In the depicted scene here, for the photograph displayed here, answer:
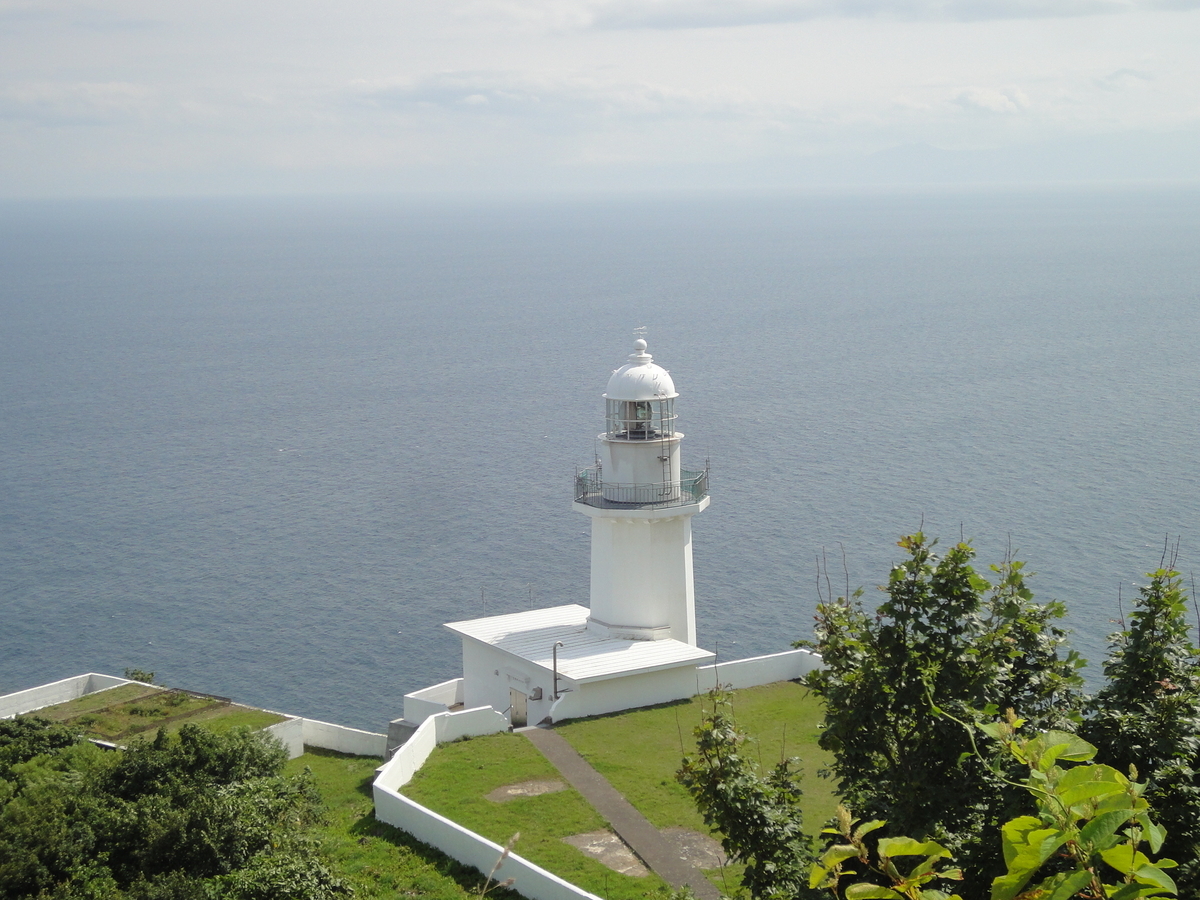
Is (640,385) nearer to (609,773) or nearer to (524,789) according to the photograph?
(609,773)

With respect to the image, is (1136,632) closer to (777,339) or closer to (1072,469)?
(1072,469)

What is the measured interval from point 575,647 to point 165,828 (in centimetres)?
1195

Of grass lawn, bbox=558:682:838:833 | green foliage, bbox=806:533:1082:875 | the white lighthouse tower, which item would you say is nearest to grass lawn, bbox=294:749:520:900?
grass lawn, bbox=558:682:838:833

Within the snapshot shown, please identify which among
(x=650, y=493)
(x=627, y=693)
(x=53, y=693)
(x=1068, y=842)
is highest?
(x=1068, y=842)

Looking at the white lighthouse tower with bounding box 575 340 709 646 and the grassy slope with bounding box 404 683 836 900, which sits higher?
the white lighthouse tower with bounding box 575 340 709 646

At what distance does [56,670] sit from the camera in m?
48.6

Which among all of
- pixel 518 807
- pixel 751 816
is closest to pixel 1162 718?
pixel 751 816

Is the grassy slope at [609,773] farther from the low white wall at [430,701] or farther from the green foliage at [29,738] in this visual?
the green foliage at [29,738]

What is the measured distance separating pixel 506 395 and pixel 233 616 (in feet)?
146

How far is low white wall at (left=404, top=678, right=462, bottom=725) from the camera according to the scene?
101 ft

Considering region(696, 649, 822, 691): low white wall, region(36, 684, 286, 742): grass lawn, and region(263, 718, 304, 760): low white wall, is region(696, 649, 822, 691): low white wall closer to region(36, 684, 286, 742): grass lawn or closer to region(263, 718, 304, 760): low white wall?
region(263, 718, 304, 760): low white wall

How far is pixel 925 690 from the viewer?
14.1m

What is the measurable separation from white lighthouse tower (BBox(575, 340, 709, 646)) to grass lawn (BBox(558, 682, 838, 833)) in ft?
9.52

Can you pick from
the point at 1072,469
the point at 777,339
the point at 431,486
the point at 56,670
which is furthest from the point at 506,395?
the point at 56,670
